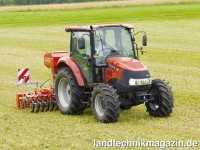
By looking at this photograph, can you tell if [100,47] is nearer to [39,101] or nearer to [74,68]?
[74,68]

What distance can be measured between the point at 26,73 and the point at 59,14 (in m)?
40.1

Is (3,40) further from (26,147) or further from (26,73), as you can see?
(26,147)

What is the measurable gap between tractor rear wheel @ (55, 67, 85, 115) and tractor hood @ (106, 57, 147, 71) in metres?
0.95

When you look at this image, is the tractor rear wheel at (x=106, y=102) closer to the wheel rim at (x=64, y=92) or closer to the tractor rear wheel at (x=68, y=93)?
the tractor rear wheel at (x=68, y=93)

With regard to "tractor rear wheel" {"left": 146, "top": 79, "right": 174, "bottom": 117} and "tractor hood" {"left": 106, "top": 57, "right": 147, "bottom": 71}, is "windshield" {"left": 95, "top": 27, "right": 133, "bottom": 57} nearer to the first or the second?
"tractor hood" {"left": 106, "top": 57, "right": 147, "bottom": 71}

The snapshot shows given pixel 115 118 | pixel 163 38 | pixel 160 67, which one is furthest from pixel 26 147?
pixel 163 38

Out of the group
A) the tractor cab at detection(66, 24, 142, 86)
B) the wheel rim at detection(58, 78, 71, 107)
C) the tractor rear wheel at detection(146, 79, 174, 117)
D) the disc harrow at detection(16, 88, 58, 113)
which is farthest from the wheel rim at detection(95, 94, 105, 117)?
the disc harrow at detection(16, 88, 58, 113)

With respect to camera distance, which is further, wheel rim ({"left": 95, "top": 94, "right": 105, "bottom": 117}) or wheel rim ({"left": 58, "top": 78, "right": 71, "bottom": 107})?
wheel rim ({"left": 58, "top": 78, "right": 71, "bottom": 107})

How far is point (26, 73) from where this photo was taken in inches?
546

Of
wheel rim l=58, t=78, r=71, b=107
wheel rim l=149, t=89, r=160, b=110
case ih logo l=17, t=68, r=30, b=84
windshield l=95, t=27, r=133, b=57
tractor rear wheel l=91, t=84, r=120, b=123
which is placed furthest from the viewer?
case ih logo l=17, t=68, r=30, b=84

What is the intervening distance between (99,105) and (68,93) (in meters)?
1.38

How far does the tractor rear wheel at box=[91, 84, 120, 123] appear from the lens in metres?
10.6

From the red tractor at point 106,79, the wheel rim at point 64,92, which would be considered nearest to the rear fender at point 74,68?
the red tractor at point 106,79

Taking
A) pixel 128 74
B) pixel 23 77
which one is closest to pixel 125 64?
pixel 128 74
